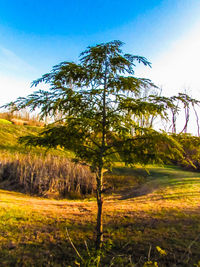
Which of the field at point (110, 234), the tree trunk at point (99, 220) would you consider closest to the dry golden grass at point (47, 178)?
the field at point (110, 234)

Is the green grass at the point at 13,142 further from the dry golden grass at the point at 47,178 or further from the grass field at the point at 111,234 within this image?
the grass field at the point at 111,234

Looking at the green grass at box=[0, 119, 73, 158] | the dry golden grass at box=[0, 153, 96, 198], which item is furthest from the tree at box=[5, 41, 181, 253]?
the green grass at box=[0, 119, 73, 158]

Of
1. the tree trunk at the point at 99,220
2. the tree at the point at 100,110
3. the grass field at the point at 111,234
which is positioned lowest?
the grass field at the point at 111,234

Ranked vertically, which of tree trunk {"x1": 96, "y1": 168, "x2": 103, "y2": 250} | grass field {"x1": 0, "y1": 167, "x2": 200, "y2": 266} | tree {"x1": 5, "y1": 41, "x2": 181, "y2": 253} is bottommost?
grass field {"x1": 0, "y1": 167, "x2": 200, "y2": 266}

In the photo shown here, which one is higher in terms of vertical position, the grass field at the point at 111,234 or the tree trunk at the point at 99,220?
the tree trunk at the point at 99,220

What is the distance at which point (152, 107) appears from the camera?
3084 mm

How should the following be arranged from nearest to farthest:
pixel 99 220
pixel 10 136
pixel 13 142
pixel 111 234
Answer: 1. pixel 99 220
2. pixel 111 234
3. pixel 13 142
4. pixel 10 136

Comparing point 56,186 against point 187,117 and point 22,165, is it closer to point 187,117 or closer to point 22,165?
point 22,165

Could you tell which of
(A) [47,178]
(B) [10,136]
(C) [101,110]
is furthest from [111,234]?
(B) [10,136]

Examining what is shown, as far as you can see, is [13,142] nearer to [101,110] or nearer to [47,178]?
[47,178]

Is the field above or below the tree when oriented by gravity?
below

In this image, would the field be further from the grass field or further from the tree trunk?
the tree trunk

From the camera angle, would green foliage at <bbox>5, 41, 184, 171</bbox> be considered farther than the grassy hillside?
No

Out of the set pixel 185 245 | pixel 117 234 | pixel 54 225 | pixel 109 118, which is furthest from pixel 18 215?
pixel 185 245
